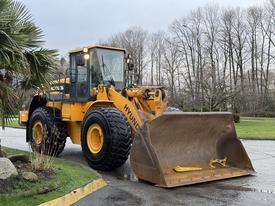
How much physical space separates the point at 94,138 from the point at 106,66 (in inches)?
92.0

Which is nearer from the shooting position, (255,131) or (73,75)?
(73,75)

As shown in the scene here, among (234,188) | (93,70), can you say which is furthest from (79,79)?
(234,188)

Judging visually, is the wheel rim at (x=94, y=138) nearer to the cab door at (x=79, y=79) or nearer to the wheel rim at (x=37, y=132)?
the cab door at (x=79, y=79)

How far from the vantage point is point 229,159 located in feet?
32.7

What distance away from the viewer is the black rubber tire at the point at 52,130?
1191 centimetres

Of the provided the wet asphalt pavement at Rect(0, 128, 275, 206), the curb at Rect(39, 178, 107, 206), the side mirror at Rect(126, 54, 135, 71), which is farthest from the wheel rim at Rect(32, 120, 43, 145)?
the curb at Rect(39, 178, 107, 206)

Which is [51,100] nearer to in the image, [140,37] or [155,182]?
[155,182]

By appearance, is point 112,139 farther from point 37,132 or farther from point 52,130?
point 37,132

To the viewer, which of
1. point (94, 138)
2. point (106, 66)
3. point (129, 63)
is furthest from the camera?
point (129, 63)

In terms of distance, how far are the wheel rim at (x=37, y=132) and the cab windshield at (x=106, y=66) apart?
8.04 ft

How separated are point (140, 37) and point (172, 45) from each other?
217 inches

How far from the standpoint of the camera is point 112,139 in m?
9.55

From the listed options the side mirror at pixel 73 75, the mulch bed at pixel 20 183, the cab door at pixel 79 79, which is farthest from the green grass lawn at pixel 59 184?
the side mirror at pixel 73 75

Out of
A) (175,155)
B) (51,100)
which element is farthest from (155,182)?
(51,100)
